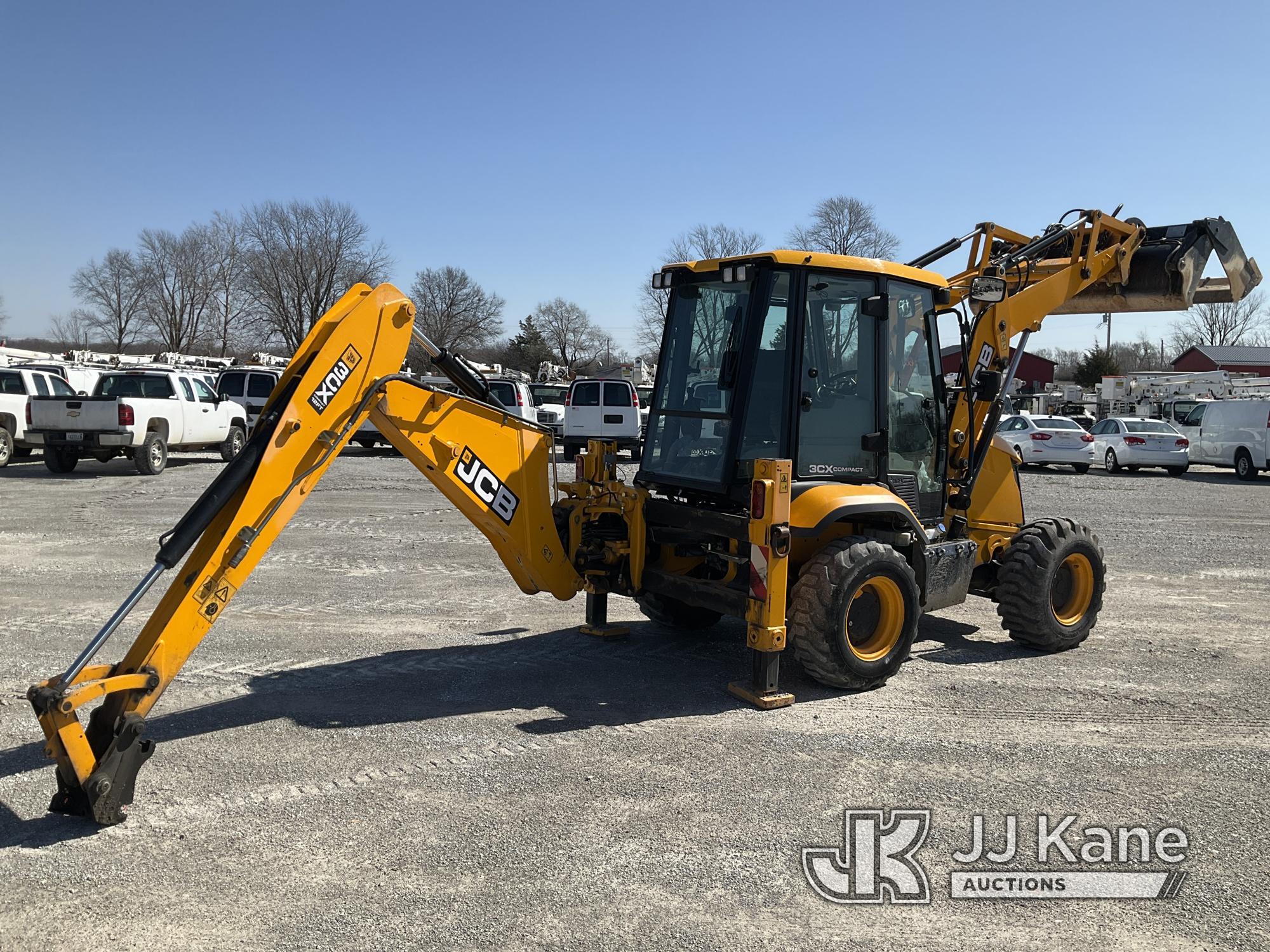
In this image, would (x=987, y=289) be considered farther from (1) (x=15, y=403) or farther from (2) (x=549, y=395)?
(2) (x=549, y=395)

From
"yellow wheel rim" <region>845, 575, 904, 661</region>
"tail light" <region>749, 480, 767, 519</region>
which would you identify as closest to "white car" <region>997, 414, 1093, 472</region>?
"yellow wheel rim" <region>845, 575, 904, 661</region>

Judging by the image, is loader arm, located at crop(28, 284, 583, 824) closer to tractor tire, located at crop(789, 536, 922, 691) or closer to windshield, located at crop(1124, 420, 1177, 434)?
tractor tire, located at crop(789, 536, 922, 691)

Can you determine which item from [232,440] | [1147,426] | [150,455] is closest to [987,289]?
[150,455]

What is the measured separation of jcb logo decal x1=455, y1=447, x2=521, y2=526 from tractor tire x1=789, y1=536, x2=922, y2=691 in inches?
74.7

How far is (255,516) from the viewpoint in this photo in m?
4.91

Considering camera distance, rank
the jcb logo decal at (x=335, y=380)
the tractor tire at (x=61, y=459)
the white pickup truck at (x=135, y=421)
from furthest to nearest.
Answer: the tractor tire at (x=61, y=459) < the white pickup truck at (x=135, y=421) < the jcb logo decal at (x=335, y=380)

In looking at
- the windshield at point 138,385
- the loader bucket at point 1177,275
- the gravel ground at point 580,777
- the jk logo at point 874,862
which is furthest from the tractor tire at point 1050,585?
the windshield at point 138,385

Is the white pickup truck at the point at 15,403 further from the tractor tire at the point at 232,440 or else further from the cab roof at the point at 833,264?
the cab roof at the point at 833,264

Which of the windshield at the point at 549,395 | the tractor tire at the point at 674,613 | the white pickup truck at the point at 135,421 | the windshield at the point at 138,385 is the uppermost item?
the windshield at the point at 549,395

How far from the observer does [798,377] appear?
6172mm

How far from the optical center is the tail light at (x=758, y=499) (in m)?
5.77

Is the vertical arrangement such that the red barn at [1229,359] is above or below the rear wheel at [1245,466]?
above

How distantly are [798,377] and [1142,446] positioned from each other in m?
22.7

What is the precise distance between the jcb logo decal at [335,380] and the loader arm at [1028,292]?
414cm
